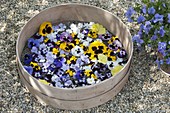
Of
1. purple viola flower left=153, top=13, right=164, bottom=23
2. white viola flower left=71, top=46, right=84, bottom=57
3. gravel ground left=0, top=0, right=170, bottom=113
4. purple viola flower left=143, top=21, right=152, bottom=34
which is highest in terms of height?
purple viola flower left=153, top=13, right=164, bottom=23

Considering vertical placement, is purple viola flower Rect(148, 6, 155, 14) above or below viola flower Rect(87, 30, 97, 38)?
above

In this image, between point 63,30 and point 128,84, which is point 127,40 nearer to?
→ point 128,84

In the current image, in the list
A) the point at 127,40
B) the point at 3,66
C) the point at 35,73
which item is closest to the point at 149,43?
the point at 127,40

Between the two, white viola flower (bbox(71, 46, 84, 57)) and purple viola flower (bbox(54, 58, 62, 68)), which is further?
white viola flower (bbox(71, 46, 84, 57))

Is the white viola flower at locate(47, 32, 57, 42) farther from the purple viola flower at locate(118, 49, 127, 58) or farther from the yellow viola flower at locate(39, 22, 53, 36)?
the purple viola flower at locate(118, 49, 127, 58)

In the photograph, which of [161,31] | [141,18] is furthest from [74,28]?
[161,31]

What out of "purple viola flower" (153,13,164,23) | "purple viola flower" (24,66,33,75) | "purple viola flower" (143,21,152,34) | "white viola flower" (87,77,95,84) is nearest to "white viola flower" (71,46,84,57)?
"white viola flower" (87,77,95,84)

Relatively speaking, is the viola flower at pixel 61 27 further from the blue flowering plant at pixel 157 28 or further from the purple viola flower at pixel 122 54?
the blue flowering plant at pixel 157 28
